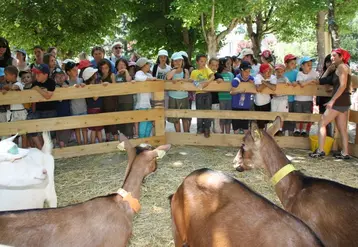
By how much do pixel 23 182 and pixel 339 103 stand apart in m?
5.37

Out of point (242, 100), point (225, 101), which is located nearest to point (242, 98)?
point (242, 100)

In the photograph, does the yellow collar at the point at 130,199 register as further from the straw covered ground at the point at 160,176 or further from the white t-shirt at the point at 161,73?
the white t-shirt at the point at 161,73

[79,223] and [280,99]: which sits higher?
[280,99]

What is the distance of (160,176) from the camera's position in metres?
6.50

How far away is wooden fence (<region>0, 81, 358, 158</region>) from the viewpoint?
23.1 ft

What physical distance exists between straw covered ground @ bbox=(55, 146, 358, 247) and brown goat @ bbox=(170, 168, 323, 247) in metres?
1.26

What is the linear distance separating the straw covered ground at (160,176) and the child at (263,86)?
3.16ft

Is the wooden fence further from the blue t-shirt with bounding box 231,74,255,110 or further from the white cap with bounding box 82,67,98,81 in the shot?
the white cap with bounding box 82,67,98,81

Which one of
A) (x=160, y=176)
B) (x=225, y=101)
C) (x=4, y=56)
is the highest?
(x=4, y=56)

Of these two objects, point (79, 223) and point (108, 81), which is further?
point (108, 81)

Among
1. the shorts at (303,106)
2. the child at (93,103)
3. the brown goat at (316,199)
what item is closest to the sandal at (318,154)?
the shorts at (303,106)

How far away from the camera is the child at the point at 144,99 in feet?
25.7

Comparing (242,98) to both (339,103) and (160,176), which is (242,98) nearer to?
(339,103)

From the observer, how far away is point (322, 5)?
485 inches
